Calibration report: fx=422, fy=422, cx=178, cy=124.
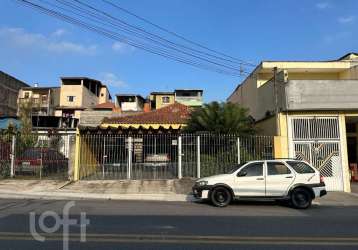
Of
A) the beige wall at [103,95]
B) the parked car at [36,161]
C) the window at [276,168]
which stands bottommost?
the window at [276,168]

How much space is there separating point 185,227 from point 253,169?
18.7 ft

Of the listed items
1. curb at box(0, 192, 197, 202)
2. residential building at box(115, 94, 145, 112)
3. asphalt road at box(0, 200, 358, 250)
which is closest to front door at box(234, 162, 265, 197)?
asphalt road at box(0, 200, 358, 250)

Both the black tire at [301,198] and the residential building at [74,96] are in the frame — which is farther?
the residential building at [74,96]

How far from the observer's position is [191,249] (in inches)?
Result: 283

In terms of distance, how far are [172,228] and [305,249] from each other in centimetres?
310

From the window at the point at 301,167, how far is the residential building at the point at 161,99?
206 ft

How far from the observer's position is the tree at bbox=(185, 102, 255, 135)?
868 inches

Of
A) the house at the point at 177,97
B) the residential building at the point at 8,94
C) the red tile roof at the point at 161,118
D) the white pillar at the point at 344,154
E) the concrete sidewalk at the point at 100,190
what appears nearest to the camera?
the concrete sidewalk at the point at 100,190

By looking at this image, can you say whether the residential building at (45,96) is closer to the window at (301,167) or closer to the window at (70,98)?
the window at (70,98)

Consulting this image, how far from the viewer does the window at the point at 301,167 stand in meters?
14.5

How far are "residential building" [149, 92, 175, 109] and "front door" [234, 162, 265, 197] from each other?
206 ft

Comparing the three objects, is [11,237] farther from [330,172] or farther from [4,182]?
[330,172]

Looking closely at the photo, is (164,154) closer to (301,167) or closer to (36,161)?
(36,161)

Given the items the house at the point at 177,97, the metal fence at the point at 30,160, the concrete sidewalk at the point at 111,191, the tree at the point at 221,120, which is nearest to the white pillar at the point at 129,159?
the concrete sidewalk at the point at 111,191
